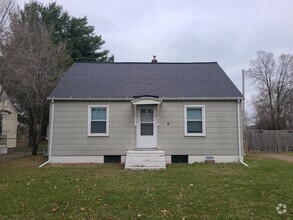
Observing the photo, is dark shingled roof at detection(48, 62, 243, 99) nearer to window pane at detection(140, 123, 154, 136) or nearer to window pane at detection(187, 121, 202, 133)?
window pane at detection(187, 121, 202, 133)

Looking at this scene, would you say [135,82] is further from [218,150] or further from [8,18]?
[8,18]

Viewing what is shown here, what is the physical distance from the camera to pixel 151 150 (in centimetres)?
1316

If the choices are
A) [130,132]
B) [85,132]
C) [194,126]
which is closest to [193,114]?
[194,126]

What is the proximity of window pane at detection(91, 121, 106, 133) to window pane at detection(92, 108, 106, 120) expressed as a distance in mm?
223

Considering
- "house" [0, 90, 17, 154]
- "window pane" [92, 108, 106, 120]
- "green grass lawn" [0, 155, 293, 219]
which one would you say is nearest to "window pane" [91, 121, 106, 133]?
"window pane" [92, 108, 106, 120]

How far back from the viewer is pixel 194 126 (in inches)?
536

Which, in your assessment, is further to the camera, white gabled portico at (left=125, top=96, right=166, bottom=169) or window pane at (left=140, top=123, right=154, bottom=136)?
window pane at (left=140, top=123, right=154, bottom=136)

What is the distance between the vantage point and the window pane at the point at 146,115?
1377 cm

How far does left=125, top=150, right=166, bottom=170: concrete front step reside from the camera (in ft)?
38.6

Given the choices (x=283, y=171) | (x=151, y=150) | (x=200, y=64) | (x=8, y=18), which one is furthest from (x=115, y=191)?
(x=200, y=64)

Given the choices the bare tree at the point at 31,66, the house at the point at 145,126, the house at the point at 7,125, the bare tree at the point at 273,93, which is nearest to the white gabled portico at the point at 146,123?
the house at the point at 145,126

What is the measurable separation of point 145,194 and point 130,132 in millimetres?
6147

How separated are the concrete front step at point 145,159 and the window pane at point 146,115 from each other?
5.80ft

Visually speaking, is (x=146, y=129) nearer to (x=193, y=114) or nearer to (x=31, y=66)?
(x=193, y=114)
